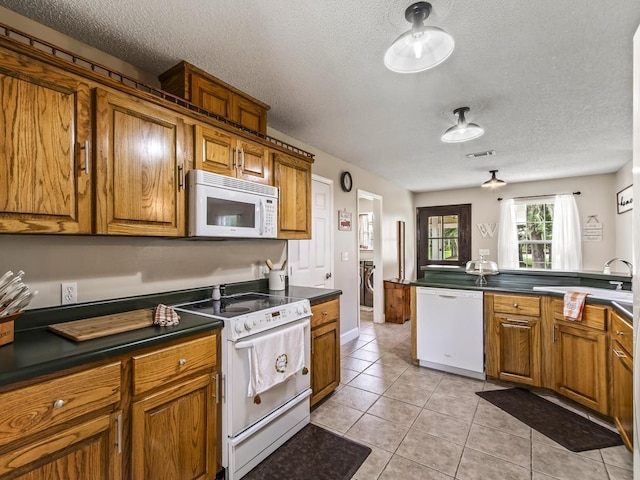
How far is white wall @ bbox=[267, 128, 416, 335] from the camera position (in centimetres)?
→ 384

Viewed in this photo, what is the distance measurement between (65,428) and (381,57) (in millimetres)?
2277

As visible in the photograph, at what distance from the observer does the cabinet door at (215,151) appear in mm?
1941

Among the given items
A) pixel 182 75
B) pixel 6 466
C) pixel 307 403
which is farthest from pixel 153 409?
pixel 182 75

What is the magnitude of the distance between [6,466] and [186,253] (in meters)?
1.38

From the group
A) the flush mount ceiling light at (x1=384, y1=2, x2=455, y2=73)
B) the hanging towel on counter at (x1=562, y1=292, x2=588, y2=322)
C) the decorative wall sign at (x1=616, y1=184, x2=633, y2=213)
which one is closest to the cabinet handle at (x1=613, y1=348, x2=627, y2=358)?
the hanging towel on counter at (x1=562, y1=292, x2=588, y2=322)

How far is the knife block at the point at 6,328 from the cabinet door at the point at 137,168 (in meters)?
0.47

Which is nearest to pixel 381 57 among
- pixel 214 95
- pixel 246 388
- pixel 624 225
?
pixel 214 95

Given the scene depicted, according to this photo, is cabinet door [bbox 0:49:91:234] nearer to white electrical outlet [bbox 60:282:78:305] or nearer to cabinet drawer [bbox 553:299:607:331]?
white electrical outlet [bbox 60:282:78:305]

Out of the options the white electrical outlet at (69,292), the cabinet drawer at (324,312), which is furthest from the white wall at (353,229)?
the white electrical outlet at (69,292)

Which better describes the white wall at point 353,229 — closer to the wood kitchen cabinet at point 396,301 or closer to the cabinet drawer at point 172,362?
the wood kitchen cabinet at point 396,301

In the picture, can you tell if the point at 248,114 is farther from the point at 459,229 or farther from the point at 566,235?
the point at 566,235

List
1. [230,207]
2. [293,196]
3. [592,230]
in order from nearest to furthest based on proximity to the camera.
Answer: [230,207] < [293,196] < [592,230]

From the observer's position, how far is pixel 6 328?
4.13 feet

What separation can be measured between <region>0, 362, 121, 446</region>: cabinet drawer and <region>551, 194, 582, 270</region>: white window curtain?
19.9ft
